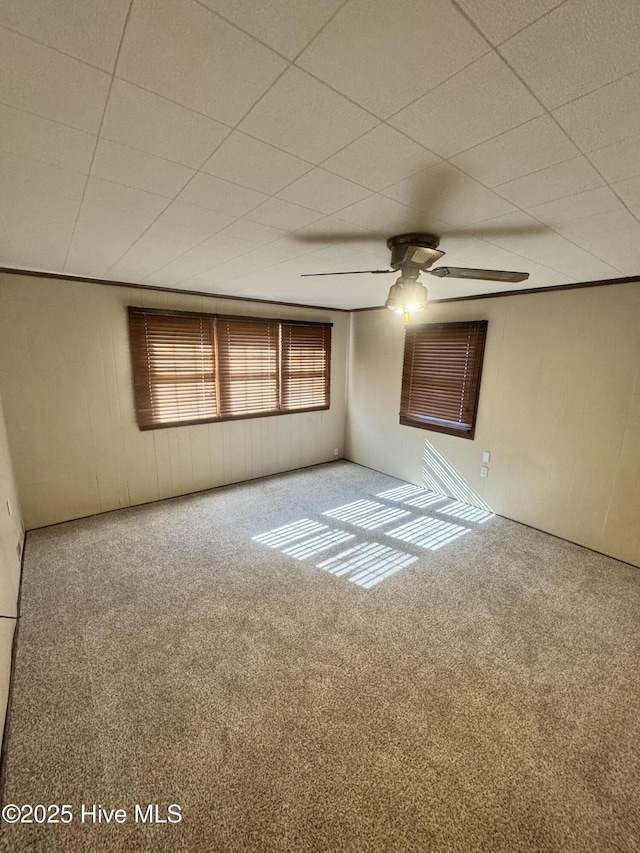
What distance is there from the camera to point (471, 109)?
961 mm

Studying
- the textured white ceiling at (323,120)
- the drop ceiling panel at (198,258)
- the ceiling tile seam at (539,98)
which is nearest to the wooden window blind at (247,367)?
the drop ceiling panel at (198,258)

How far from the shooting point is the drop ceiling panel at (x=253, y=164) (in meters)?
1.16

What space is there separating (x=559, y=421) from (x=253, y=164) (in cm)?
330

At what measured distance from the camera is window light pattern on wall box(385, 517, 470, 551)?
327 centimetres

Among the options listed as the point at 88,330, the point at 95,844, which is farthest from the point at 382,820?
the point at 88,330

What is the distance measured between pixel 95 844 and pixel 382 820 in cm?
103

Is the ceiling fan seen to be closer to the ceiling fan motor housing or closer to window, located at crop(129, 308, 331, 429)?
the ceiling fan motor housing

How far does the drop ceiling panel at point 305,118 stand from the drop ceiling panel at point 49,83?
1.29 ft

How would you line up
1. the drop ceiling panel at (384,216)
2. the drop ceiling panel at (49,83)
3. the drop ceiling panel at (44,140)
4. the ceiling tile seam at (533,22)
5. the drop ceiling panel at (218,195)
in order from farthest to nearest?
1. the drop ceiling panel at (384,216)
2. the drop ceiling panel at (218,195)
3. the drop ceiling panel at (44,140)
4. the drop ceiling panel at (49,83)
5. the ceiling tile seam at (533,22)

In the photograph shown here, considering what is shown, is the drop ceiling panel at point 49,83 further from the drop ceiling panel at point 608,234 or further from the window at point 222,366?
the window at point 222,366

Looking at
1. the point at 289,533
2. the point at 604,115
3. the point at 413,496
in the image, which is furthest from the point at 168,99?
the point at 413,496

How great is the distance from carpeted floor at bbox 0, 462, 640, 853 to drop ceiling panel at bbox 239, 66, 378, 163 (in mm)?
2379

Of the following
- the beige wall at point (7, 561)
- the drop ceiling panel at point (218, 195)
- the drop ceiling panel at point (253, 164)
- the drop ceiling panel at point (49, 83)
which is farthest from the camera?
the beige wall at point (7, 561)

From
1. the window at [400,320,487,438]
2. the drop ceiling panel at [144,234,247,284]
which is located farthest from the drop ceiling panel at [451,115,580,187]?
the window at [400,320,487,438]
